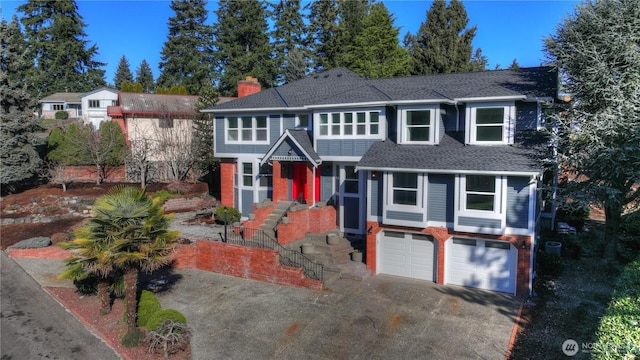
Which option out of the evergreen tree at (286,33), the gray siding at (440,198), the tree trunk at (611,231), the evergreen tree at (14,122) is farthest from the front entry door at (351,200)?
the evergreen tree at (286,33)

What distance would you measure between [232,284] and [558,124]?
14426 millimetres

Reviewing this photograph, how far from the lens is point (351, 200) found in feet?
69.7

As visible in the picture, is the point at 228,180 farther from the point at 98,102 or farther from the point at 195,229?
the point at 98,102

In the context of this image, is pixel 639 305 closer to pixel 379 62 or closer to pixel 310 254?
pixel 310 254

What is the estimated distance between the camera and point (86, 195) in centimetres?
2909

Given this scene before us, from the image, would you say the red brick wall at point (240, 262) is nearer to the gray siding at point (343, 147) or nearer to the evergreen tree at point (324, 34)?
the gray siding at point (343, 147)

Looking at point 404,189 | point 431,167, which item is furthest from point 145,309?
point 431,167

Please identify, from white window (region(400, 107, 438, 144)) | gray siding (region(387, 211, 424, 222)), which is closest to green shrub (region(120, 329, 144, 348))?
gray siding (region(387, 211, 424, 222))

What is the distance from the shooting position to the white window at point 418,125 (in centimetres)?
1792

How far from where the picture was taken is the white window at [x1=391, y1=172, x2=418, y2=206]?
16875 mm

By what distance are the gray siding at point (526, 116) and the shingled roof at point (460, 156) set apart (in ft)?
1.09

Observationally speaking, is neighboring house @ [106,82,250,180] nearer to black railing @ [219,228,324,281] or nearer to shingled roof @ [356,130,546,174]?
black railing @ [219,228,324,281]

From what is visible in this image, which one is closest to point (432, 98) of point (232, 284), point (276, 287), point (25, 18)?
point (276, 287)

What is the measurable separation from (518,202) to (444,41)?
31203 millimetres
